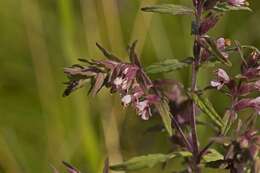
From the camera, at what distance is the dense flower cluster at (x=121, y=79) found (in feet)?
4.43

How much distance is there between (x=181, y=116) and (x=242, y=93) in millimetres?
252

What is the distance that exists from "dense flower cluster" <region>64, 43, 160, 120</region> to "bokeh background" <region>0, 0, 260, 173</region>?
4.54 feet

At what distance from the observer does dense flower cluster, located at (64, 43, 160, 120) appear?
53.2 inches

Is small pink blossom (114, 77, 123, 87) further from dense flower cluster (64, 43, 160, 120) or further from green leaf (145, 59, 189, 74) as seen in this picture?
green leaf (145, 59, 189, 74)

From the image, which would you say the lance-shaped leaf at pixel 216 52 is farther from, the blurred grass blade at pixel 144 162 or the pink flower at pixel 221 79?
the blurred grass blade at pixel 144 162

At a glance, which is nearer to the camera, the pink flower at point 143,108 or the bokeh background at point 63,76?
the pink flower at point 143,108

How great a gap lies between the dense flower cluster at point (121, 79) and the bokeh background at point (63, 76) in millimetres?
1384

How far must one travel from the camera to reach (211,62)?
1419 mm

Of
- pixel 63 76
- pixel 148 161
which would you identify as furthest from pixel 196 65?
pixel 63 76

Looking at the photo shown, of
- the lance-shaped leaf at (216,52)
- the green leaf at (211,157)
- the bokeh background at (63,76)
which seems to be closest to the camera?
the lance-shaped leaf at (216,52)

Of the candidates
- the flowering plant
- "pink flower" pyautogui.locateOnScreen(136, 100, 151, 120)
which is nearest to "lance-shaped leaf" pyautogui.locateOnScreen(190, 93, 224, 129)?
the flowering plant

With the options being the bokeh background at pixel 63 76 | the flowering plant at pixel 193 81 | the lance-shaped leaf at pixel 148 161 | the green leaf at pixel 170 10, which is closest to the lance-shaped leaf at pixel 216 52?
the flowering plant at pixel 193 81

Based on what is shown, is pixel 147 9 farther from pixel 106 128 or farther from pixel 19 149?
pixel 19 149

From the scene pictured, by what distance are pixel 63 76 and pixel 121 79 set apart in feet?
6.81
